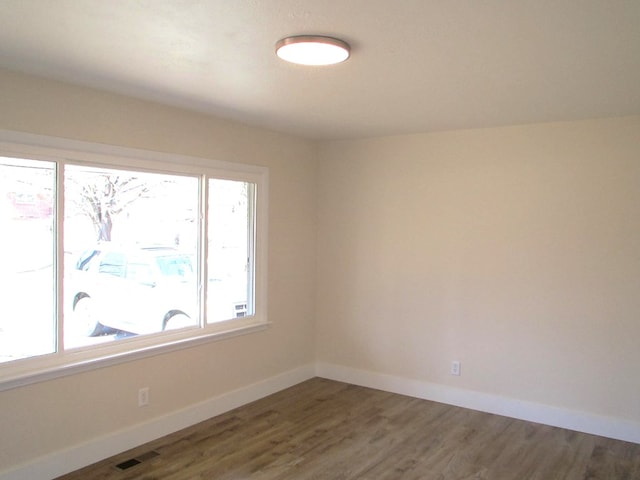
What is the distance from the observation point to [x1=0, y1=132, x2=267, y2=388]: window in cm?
300

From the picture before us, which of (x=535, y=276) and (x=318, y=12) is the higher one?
(x=318, y=12)

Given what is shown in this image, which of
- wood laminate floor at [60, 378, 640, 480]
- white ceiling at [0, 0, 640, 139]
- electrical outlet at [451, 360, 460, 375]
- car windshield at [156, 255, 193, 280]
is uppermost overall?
white ceiling at [0, 0, 640, 139]

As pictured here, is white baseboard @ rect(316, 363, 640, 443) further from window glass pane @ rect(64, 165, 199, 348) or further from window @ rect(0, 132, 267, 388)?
window glass pane @ rect(64, 165, 199, 348)

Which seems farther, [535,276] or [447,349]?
[447,349]

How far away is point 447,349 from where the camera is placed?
15.1ft

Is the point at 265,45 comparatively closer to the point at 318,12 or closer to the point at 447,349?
the point at 318,12

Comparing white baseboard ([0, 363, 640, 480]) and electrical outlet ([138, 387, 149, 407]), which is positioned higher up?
electrical outlet ([138, 387, 149, 407])

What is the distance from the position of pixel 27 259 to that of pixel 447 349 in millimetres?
3442

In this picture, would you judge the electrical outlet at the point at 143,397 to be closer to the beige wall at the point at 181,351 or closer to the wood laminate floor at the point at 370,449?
the beige wall at the point at 181,351

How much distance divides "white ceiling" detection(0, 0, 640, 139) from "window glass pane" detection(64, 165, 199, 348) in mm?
662

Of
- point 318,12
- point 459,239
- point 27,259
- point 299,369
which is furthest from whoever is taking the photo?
point 299,369

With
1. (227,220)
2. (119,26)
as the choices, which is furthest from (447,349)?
(119,26)

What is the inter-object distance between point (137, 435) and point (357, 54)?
2953 millimetres

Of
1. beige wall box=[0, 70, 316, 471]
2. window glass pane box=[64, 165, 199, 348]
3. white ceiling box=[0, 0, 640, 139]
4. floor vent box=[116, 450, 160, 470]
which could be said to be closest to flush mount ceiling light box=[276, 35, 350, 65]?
white ceiling box=[0, 0, 640, 139]
